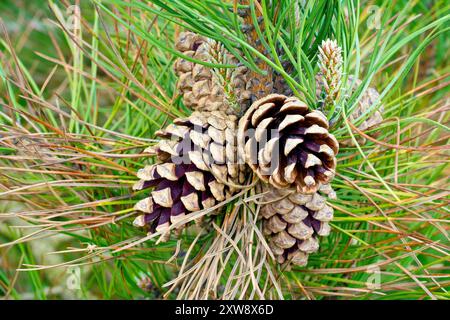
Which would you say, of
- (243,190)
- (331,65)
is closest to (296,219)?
(243,190)

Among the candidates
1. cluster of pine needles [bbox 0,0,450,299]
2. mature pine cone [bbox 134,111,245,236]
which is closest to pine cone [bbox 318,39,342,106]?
cluster of pine needles [bbox 0,0,450,299]

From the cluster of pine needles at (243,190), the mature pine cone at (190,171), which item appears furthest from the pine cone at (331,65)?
the mature pine cone at (190,171)

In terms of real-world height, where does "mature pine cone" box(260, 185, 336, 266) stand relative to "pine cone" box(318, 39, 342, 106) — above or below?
below

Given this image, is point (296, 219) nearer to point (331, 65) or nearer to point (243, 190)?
point (243, 190)

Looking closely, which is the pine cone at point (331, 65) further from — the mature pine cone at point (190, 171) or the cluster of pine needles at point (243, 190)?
Result: the mature pine cone at point (190, 171)

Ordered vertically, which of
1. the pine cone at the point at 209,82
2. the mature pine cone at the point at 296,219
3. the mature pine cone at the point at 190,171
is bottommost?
the mature pine cone at the point at 296,219

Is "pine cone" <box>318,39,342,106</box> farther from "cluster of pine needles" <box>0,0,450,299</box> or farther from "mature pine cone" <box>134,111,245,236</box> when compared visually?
"mature pine cone" <box>134,111,245,236</box>
